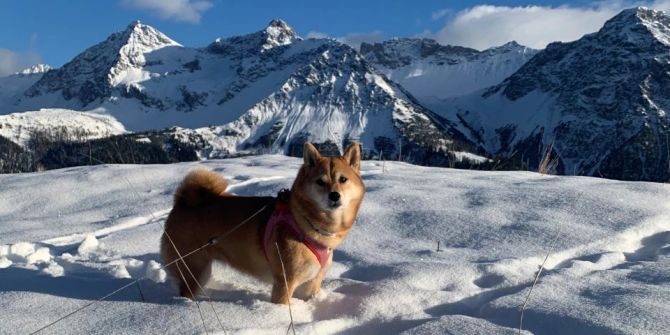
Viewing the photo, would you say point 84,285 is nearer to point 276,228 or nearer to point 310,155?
point 276,228

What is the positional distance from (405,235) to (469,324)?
3.06 metres

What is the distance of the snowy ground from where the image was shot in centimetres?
385

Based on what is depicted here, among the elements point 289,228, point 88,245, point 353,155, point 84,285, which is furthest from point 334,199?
point 88,245

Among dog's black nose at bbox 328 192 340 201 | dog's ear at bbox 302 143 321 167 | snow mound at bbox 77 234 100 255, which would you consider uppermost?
dog's ear at bbox 302 143 321 167

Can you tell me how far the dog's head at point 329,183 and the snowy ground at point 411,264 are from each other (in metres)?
0.84

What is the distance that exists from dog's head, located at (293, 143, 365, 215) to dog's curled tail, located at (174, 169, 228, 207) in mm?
1120

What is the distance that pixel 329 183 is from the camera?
15.1 ft

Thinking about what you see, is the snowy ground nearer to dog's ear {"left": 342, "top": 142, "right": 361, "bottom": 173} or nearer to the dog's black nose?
the dog's black nose

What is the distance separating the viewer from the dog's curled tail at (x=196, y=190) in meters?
5.32

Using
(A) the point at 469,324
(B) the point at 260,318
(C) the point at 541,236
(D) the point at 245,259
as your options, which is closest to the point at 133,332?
(B) the point at 260,318


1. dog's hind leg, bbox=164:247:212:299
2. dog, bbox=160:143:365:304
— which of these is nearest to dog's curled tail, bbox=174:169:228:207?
dog, bbox=160:143:365:304

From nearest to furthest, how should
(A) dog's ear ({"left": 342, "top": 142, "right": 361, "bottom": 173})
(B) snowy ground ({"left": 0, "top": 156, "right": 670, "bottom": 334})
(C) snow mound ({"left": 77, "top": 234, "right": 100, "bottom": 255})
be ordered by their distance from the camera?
(B) snowy ground ({"left": 0, "top": 156, "right": 670, "bottom": 334}), (A) dog's ear ({"left": 342, "top": 142, "right": 361, "bottom": 173}), (C) snow mound ({"left": 77, "top": 234, "right": 100, "bottom": 255})

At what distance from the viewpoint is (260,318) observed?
3947 millimetres

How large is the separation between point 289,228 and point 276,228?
13 cm
